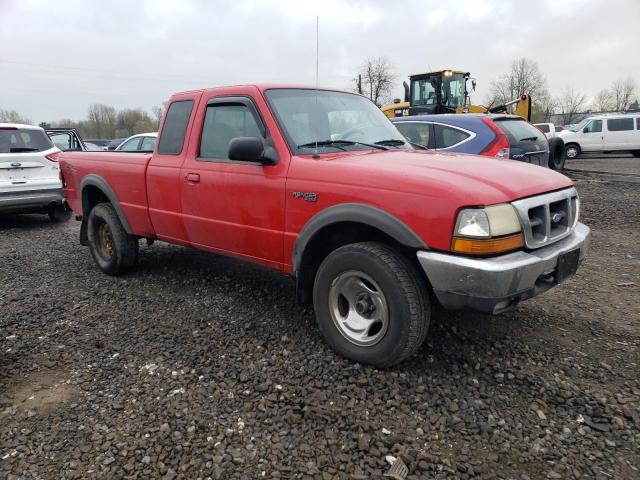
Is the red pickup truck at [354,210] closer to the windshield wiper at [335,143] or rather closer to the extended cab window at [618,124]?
the windshield wiper at [335,143]

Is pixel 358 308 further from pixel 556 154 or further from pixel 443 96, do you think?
pixel 443 96

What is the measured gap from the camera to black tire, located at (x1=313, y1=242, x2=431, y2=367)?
2.90 m

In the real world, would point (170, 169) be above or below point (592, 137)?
below

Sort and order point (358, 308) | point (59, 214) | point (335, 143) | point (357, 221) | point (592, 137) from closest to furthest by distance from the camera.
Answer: point (357, 221), point (358, 308), point (335, 143), point (59, 214), point (592, 137)

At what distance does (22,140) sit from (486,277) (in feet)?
26.5

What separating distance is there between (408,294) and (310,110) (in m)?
1.79

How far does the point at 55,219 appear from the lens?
8.65 meters

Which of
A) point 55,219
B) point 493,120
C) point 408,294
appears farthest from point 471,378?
point 55,219

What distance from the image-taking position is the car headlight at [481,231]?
8.77ft

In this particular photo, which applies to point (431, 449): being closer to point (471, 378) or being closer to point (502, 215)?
point (471, 378)

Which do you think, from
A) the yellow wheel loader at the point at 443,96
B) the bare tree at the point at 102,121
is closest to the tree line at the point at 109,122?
the bare tree at the point at 102,121

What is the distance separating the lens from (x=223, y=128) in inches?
159

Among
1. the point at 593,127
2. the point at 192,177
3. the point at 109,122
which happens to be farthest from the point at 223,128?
the point at 109,122

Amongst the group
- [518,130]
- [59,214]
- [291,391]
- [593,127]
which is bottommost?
Result: [291,391]
